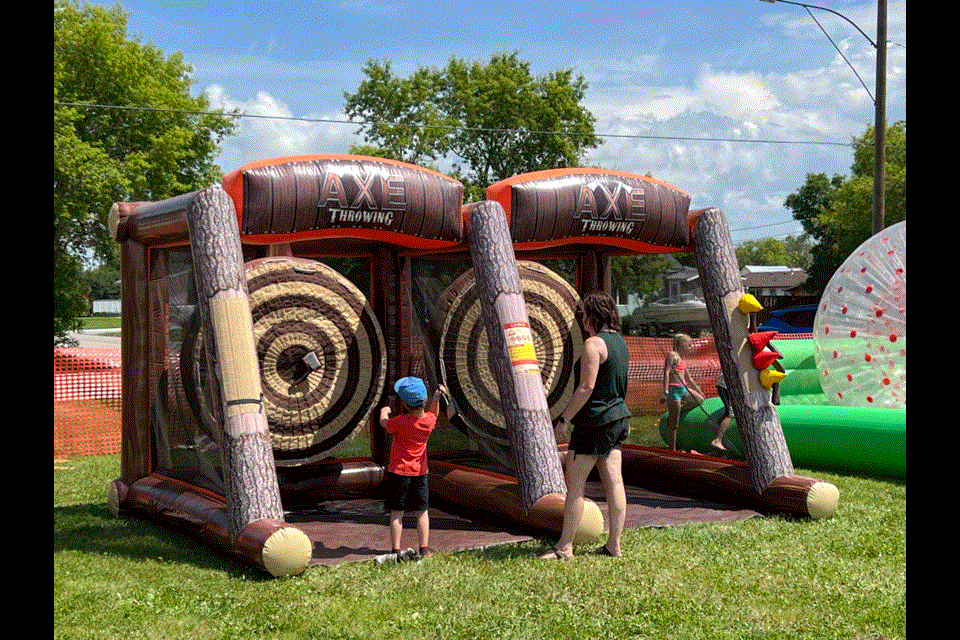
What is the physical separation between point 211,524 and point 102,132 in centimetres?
1919

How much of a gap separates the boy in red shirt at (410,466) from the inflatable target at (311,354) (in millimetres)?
1629

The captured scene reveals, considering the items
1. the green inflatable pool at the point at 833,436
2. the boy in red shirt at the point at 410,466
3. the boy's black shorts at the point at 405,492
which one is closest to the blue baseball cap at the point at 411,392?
the boy in red shirt at the point at 410,466

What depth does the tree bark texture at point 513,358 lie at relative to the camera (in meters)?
6.29

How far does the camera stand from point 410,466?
5801 millimetres

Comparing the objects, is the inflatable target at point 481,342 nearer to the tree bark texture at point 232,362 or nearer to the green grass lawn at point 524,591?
the green grass lawn at point 524,591

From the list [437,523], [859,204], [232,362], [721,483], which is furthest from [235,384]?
[859,204]

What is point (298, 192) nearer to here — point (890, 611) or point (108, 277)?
point (890, 611)

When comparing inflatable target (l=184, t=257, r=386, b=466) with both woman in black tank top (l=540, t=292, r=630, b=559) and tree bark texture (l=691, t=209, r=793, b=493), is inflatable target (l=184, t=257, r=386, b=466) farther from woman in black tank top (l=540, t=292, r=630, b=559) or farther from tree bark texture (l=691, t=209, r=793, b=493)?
tree bark texture (l=691, t=209, r=793, b=493)

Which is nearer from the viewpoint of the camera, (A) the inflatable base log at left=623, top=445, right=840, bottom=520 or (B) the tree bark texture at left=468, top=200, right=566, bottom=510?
(B) the tree bark texture at left=468, top=200, right=566, bottom=510

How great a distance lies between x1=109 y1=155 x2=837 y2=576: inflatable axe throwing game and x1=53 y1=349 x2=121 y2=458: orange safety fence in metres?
4.38

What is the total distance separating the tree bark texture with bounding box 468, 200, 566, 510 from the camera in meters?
6.29

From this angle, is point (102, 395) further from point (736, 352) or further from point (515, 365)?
point (736, 352)

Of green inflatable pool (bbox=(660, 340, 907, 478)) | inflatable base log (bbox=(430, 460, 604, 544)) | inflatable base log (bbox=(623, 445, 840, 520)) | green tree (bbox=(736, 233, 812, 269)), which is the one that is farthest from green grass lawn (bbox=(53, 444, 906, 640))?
green tree (bbox=(736, 233, 812, 269))

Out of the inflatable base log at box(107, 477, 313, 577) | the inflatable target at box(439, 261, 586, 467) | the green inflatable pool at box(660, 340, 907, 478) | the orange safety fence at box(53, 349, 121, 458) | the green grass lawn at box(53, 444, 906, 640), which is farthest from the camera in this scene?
the orange safety fence at box(53, 349, 121, 458)
